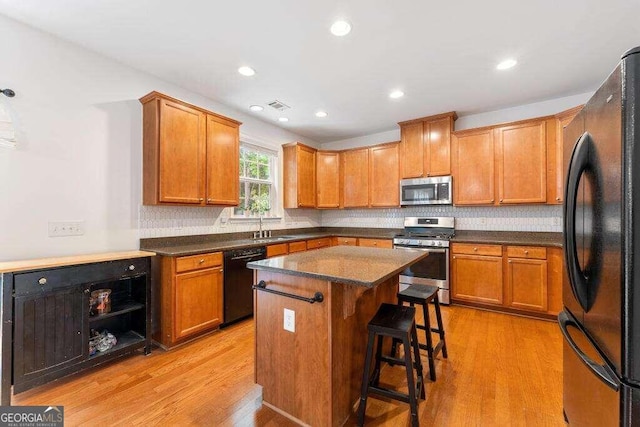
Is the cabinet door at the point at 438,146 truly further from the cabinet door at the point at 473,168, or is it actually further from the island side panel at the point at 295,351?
the island side panel at the point at 295,351

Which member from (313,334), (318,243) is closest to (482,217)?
(318,243)

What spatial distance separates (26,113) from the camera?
2266mm

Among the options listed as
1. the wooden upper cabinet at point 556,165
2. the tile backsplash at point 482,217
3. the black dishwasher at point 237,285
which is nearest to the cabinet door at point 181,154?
the black dishwasher at point 237,285

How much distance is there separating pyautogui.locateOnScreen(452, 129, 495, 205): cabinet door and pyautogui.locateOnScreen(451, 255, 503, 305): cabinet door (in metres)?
0.83

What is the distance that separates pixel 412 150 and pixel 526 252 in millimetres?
2101

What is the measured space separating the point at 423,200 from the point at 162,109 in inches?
144

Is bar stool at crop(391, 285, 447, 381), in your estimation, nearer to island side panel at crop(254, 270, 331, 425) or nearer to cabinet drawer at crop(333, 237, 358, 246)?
island side panel at crop(254, 270, 331, 425)

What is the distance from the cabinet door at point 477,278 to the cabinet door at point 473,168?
0.83 meters

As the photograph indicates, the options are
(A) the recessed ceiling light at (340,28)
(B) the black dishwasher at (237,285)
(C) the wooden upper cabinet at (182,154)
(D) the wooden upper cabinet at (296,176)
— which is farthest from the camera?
(D) the wooden upper cabinet at (296,176)

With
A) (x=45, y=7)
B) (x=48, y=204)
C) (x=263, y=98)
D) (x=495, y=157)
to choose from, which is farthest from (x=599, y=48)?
(x=48, y=204)

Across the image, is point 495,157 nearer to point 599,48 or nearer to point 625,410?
point 599,48

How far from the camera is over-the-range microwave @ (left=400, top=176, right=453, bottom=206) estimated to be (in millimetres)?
4164

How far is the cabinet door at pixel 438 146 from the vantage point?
417 centimetres

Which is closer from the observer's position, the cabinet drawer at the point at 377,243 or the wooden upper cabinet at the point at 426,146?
the wooden upper cabinet at the point at 426,146
